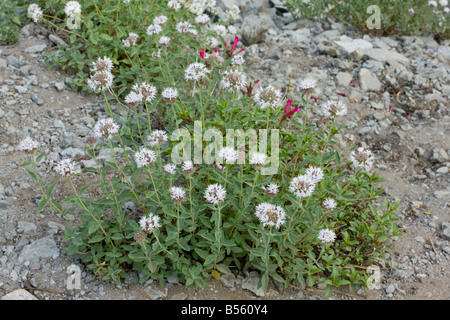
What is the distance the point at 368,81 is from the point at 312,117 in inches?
42.1

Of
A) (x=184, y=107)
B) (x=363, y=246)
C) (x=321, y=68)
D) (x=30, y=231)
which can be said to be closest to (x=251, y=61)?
(x=321, y=68)

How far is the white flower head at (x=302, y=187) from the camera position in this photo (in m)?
2.77

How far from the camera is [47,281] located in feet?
10.2

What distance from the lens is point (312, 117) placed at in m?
4.91

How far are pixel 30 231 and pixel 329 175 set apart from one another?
7.78ft

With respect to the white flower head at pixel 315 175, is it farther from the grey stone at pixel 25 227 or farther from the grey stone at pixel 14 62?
the grey stone at pixel 14 62

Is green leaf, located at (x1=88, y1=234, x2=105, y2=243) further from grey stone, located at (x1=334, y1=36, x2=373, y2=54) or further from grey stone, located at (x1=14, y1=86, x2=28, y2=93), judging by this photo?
grey stone, located at (x1=334, y1=36, x2=373, y2=54)

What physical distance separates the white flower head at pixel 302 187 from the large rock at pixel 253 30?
3.62 metres

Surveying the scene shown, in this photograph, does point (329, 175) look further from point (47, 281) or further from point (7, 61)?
point (7, 61)

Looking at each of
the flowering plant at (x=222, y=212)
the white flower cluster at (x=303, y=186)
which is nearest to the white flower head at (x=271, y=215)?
the flowering plant at (x=222, y=212)

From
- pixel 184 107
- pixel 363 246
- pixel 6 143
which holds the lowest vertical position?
pixel 363 246

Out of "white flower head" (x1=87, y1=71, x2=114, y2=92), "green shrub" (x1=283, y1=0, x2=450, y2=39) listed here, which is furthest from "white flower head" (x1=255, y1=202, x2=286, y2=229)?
"green shrub" (x1=283, y1=0, x2=450, y2=39)

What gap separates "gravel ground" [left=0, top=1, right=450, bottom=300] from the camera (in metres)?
3.20

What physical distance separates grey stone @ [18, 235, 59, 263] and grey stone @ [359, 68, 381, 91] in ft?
12.9
